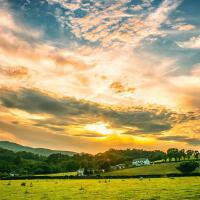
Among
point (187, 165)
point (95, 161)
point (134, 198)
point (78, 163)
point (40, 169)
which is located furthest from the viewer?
point (78, 163)

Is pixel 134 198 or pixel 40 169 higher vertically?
pixel 40 169

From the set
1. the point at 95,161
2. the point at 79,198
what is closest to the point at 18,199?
the point at 79,198

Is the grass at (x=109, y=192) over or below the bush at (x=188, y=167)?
below

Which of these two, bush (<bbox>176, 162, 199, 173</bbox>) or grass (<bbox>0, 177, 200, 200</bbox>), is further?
bush (<bbox>176, 162, 199, 173</bbox>)

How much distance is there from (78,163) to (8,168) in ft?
116

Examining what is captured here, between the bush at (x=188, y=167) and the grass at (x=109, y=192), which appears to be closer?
the grass at (x=109, y=192)

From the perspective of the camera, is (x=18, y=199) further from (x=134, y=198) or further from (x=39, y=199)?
(x=134, y=198)

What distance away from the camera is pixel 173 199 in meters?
35.8

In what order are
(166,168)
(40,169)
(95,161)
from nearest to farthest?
(166,168), (40,169), (95,161)

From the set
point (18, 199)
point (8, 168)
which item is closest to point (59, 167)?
point (8, 168)

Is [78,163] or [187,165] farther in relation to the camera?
[78,163]

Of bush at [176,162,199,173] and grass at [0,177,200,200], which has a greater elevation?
bush at [176,162,199,173]

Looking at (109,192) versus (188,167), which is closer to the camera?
(109,192)

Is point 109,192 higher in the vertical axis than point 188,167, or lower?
lower
